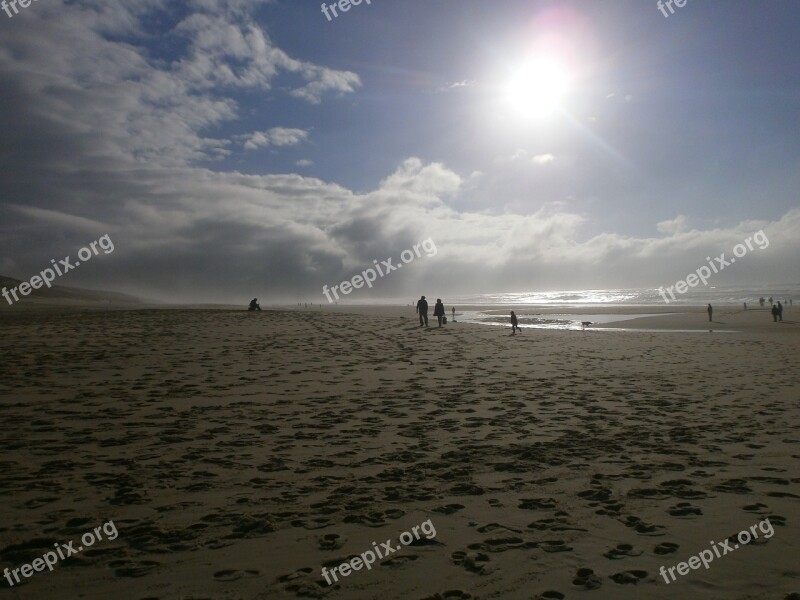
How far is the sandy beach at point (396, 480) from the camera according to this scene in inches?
145

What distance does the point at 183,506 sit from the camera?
487cm

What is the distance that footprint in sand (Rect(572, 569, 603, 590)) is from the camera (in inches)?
139

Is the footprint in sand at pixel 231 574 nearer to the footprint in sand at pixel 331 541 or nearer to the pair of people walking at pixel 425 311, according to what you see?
the footprint in sand at pixel 331 541

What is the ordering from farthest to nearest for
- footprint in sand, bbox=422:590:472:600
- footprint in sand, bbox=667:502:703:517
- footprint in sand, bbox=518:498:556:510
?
footprint in sand, bbox=518:498:556:510, footprint in sand, bbox=667:502:703:517, footprint in sand, bbox=422:590:472:600

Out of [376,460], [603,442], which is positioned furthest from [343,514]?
[603,442]

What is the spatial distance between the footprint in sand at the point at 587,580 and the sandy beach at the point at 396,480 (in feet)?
0.07

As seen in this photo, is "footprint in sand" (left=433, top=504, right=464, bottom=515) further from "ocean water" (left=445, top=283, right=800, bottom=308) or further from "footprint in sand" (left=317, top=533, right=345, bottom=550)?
"ocean water" (left=445, top=283, right=800, bottom=308)

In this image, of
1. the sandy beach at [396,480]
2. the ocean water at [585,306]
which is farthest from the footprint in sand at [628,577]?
the ocean water at [585,306]

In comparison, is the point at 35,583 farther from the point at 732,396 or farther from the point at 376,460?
the point at 732,396

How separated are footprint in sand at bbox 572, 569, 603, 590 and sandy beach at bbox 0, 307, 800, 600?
0.8 inches

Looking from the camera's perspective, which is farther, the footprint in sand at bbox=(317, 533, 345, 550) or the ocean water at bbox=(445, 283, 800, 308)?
the ocean water at bbox=(445, 283, 800, 308)

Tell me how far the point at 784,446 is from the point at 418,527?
5851 millimetres

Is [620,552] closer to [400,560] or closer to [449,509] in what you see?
[449,509]

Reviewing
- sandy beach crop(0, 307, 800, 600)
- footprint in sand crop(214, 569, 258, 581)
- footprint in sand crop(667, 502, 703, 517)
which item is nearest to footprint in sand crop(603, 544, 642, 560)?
sandy beach crop(0, 307, 800, 600)
